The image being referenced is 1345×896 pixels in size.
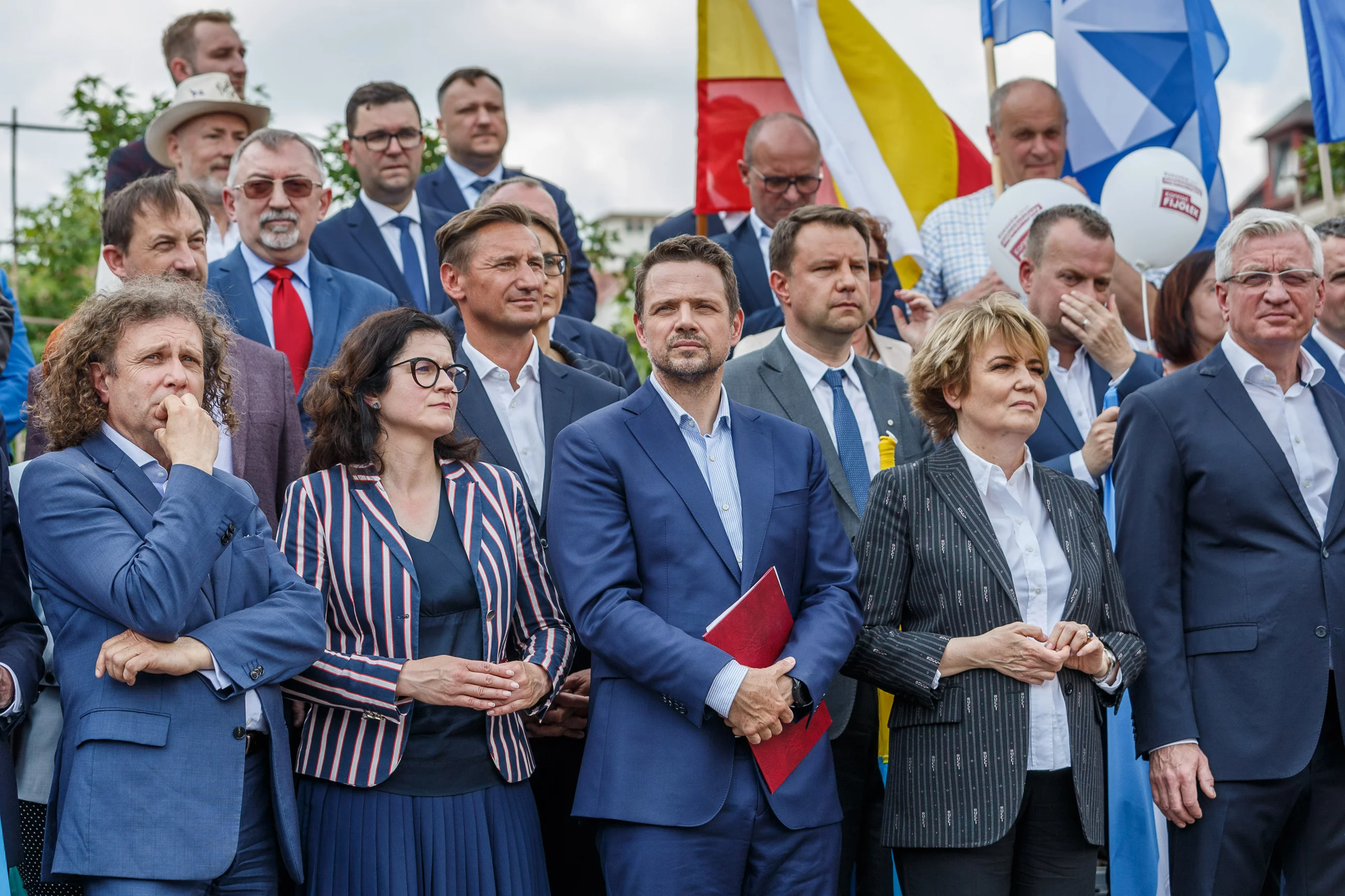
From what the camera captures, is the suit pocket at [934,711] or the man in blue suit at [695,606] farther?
the suit pocket at [934,711]

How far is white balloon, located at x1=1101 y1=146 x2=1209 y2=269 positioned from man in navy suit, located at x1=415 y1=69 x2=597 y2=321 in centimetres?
283

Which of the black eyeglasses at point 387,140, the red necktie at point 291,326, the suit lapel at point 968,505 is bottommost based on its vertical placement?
the suit lapel at point 968,505

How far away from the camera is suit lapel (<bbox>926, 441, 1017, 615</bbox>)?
4008mm

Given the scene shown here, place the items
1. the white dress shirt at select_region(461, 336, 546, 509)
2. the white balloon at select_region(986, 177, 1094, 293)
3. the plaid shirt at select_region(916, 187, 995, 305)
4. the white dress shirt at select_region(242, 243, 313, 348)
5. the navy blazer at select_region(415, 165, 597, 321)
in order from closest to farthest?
the white dress shirt at select_region(461, 336, 546, 509) → the white dress shirt at select_region(242, 243, 313, 348) → the white balloon at select_region(986, 177, 1094, 293) → the plaid shirt at select_region(916, 187, 995, 305) → the navy blazer at select_region(415, 165, 597, 321)

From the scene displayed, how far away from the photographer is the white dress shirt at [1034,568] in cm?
392

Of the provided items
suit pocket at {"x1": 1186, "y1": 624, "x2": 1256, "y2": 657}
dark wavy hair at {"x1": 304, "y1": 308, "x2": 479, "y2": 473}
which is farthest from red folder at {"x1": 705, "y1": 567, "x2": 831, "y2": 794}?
suit pocket at {"x1": 1186, "y1": 624, "x2": 1256, "y2": 657}

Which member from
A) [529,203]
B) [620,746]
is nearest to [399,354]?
[620,746]

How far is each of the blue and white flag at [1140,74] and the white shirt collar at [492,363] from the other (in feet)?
14.8

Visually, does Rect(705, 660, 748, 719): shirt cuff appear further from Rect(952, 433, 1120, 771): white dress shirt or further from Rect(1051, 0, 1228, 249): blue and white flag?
Rect(1051, 0, 1228, 249): blue and white flag

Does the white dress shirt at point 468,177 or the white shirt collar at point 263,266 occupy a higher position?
the white dress shirt at point 468,177

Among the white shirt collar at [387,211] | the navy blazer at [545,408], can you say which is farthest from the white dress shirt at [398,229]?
the navy blazer at [545,408]

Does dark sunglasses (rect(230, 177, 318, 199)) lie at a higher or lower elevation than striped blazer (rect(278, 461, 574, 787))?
higher

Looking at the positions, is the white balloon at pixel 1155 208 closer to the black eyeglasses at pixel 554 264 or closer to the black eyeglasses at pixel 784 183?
the black eyeglasses at pixel 784 183

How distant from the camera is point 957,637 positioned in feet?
13.1
